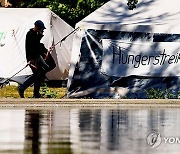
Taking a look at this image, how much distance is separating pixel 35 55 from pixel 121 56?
8.11 ft

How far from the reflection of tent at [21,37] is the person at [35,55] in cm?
400

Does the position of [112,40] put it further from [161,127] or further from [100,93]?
[161,127]

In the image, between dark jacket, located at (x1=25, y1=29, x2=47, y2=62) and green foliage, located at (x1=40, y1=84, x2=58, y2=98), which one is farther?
green foliage, located at (x1=40, y1=84, x2=58, y2=98)

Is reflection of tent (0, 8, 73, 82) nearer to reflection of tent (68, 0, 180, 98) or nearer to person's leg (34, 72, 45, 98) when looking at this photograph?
reflection of tent (68, 0, 180, 98)

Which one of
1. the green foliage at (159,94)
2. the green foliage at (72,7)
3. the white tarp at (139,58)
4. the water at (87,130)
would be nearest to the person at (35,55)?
the white tarp at (139,58)

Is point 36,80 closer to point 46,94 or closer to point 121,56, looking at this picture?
point 46,94

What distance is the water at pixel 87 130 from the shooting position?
10.2 metres

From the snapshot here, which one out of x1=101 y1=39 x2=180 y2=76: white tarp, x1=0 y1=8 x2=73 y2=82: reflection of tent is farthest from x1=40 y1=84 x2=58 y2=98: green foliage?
x1=0 y1=8 x2=73 y2=82: reflection of tent

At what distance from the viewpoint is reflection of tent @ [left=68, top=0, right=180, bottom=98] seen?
23.6 metres

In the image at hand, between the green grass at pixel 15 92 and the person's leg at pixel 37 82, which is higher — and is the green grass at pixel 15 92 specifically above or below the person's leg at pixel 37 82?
below

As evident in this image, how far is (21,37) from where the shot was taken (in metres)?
28.1

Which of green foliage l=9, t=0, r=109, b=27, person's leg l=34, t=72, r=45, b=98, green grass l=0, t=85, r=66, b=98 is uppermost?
green foliage l=9, t=0, r=109, b=27

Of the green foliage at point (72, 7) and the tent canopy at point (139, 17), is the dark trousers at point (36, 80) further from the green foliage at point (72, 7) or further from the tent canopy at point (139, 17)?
the green foliage at point (72, 7)

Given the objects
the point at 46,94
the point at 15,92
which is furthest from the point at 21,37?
the point at 46,94
